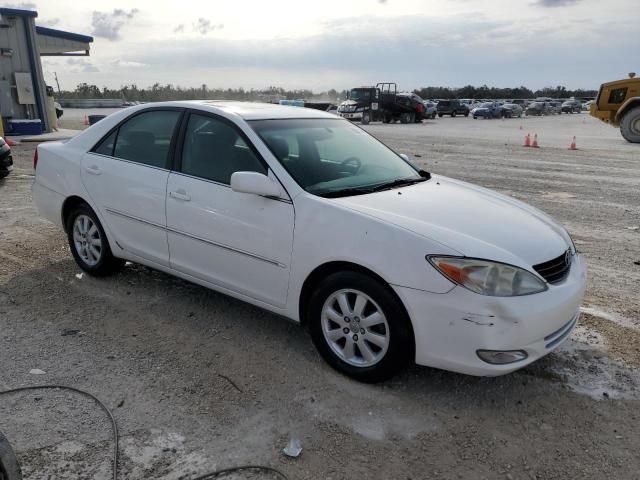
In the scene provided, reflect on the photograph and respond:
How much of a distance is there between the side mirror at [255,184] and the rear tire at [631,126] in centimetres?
1928

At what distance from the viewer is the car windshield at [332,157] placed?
144 inches

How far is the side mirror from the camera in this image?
11.3 ft

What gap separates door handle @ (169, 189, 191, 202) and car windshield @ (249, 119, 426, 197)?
0.70 meters

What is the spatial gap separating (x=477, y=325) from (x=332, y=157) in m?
1.75

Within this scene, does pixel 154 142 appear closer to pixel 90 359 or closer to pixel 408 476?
pixel 90 359

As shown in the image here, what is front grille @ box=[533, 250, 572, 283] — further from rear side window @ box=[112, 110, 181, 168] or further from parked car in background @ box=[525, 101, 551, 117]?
parked car in background @ box=[525, 101, 551, 117]

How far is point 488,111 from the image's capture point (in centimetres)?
4731

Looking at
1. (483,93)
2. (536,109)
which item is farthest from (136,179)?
(483,93)

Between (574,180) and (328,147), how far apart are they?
8.31 m

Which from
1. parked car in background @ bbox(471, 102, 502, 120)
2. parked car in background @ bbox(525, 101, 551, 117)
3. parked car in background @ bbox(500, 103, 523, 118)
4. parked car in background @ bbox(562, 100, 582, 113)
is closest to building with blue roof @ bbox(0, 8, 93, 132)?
parked car in background @ bbox(471, 102, 502, 120)

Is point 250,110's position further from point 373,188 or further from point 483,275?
point 483,275

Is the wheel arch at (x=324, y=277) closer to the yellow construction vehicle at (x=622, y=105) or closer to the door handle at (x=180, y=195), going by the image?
the door handle at (x=180, y=195)

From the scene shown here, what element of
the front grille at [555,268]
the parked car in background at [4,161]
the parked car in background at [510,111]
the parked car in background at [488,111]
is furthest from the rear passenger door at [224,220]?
the parked car in background at [510,111]

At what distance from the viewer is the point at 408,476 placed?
2562 mm
